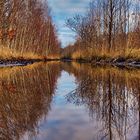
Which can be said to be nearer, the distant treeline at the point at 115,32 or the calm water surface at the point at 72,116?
the calm water surface at the point at 72,116

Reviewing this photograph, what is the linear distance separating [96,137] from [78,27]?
62498mm

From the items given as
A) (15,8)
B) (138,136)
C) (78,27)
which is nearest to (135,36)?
(15,8)

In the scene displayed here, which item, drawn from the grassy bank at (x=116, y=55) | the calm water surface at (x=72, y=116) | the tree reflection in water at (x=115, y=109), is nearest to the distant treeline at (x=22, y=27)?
the grassy bank at (x=116, y=55)

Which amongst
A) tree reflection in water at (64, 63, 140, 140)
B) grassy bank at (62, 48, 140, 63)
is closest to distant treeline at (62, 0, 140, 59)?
→ grassy bank at (62, 48, 140, 63)

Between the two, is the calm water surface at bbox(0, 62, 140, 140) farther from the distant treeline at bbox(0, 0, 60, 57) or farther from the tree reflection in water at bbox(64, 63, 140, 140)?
the distant treeline at bbox(0, 0, 60, 57)

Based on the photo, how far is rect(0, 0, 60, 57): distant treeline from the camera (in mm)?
39369

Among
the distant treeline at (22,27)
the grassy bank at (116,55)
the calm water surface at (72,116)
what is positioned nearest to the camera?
the calm water surface at (72,116)

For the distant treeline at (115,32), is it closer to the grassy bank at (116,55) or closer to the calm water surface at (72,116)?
the grassy bank at (116,55)

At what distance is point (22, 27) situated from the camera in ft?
166

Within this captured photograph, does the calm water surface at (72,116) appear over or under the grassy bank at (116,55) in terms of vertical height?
under

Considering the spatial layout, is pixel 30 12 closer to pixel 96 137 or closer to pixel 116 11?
pixel 116 11

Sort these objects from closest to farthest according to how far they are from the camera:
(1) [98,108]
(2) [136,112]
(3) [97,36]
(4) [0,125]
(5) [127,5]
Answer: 1. (4) [0,125]
2. (2) [136,112]
3. (1) [98,108]
4. (5) [127,5]
5. (3) [97,36]

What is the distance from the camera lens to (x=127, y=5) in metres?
41.0

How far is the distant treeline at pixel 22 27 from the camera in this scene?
129ft
